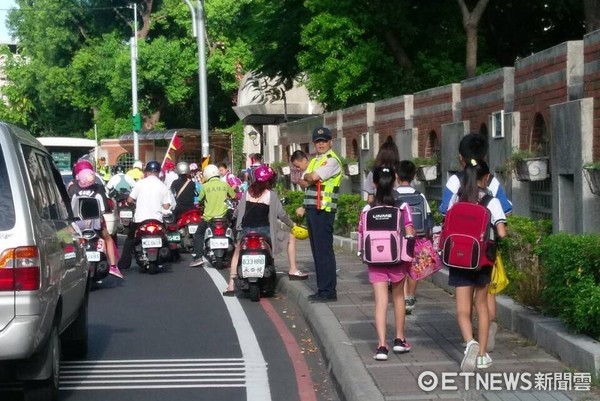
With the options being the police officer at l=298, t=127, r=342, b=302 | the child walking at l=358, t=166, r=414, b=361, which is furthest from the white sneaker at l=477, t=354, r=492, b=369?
the police officer at l=298, t=127, r=342, b=302

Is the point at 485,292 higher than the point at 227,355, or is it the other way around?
the point at 485,292

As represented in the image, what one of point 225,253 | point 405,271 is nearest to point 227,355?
point 405,271

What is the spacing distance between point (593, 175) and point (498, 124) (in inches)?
182

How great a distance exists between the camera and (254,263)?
14.5 meters

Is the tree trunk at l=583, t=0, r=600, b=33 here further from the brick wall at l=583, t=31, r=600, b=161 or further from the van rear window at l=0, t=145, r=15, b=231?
the van rear window at l=0, t=145, r=15, b=231

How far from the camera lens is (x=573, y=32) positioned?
3412 cm

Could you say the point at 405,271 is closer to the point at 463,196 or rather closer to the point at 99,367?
the point at 463,196

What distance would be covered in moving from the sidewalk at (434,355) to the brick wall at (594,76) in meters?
2.37

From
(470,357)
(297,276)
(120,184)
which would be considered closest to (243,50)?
(120,184)

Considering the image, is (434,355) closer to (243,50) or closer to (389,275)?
(389,275)

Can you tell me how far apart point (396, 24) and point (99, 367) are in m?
20.4

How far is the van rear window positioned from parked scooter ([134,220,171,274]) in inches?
410

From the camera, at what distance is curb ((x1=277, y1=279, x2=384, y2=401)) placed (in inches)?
323

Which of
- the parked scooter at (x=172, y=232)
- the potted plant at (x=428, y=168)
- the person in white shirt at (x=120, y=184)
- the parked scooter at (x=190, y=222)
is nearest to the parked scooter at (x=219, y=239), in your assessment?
the parked scooter at (x=172, y=232)
